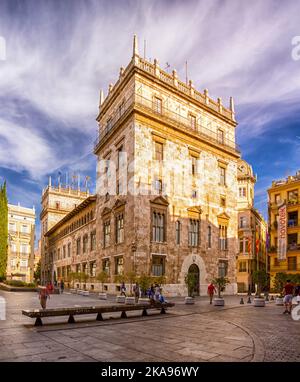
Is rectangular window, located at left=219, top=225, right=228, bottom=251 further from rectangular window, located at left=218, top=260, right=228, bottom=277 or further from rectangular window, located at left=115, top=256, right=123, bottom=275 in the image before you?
rectangular window, located at left=115, top=256, right=123, bottom=275

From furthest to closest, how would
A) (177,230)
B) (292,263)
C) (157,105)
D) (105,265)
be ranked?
(292,263) < (105,265) < (157,105) < (177,230)

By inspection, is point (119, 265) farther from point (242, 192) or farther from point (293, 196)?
→ point (242, 192)

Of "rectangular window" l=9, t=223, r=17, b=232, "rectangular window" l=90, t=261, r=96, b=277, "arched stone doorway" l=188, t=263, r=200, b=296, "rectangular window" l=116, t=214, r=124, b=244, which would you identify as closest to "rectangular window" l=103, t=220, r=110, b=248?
"rectangular window" l=116, t=214, r=124, b=244

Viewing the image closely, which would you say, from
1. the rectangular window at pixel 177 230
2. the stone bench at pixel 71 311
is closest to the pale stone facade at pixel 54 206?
the rectangular window at pixel 177 230

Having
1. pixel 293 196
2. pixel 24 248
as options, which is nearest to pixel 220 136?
pixel 293 196

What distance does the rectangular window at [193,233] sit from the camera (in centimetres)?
3222

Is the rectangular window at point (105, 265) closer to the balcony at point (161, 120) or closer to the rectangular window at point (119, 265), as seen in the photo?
the rectangular window at point (119, 265)

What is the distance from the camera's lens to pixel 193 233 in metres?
32.6

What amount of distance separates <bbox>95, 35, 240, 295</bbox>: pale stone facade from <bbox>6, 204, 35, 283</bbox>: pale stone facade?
132ft

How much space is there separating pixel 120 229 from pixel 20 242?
47649 mm

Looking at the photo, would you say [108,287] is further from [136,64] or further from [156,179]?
[136,64]

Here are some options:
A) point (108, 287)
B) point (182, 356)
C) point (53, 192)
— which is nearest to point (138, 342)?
point (182, 356)

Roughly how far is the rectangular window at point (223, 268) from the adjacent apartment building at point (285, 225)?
11096 mm

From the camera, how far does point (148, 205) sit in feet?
93.3
